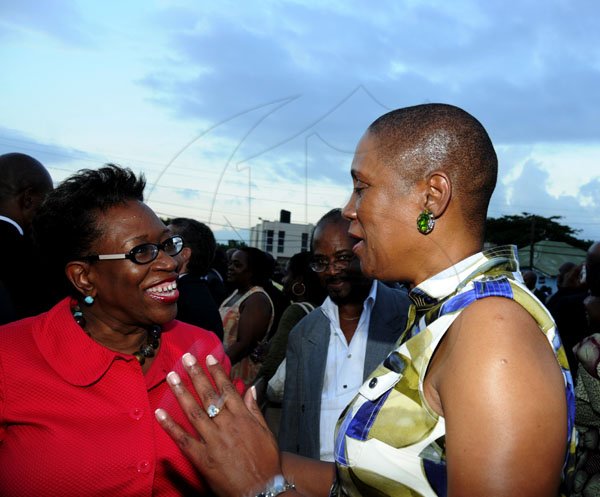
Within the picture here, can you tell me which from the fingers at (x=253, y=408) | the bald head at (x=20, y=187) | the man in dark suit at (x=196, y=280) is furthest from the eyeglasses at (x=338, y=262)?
the fingers at (x=253, y=408)

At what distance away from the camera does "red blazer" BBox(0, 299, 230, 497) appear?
2.16 meters

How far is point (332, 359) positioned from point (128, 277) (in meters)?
1.64

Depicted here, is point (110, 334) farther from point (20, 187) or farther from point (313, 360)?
point (20, 187)

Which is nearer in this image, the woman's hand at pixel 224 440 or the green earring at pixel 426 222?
the woman's hand at pixel 224 440

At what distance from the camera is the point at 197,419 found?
1489 mm

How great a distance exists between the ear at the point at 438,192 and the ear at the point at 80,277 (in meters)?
1.62

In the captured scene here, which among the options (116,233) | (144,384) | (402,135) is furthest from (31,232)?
(402,135)

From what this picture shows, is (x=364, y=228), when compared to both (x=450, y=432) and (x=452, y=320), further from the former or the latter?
(x=450, y=432)

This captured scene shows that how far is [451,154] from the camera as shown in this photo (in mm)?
1656

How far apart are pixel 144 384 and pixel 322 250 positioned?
1802mm

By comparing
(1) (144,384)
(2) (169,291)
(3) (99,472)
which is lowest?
(3) (99,472)

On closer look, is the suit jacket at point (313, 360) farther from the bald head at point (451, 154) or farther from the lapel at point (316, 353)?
the bald head at point (451, 154)

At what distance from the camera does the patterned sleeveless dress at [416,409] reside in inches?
55.9

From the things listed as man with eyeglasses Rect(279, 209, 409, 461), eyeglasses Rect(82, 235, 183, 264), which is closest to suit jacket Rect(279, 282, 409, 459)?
man with eyeglasses Rect(279, 209, 409, 461)
